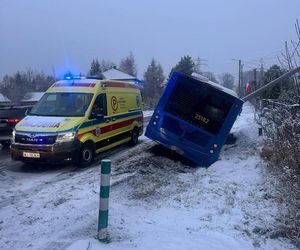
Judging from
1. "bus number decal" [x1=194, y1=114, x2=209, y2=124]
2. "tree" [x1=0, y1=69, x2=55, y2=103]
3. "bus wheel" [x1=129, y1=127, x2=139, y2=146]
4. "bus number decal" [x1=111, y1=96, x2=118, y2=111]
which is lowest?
"tree" [x1=0, y1=69, x2=55, y2=103]

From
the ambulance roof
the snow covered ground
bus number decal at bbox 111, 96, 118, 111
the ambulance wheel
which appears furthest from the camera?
bus number decal at bbox 111, 96, 118, 111

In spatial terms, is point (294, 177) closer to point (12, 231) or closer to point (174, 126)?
point (12, 231)

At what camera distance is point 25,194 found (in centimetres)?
863

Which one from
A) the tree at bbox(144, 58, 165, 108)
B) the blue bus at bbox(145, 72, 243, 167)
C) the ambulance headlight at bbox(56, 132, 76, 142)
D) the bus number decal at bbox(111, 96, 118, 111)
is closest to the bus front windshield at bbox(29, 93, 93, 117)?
the ambulance headlight at bbox(56, 132, 76, 142)

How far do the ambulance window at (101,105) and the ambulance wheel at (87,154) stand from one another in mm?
1048

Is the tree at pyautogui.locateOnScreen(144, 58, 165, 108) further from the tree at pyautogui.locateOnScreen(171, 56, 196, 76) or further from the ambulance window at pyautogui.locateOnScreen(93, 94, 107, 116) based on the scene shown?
the ambulance window at pyautogui.locateOnScreen(93, 94, 107, 116)

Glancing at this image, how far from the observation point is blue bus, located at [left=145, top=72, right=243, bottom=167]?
39.0 ft

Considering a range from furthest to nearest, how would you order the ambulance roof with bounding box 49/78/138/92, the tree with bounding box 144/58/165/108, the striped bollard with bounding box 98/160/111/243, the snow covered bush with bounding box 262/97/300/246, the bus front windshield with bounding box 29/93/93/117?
the tree with bounding box 144/58/165/108 < the ambulance roof with bounding box 49/78/138/92 < the bus front windshield with bounding box 29/93/93/117 < the snow covered bush with bounding box 262/97/300/246 < the striped bollard with bounding box 98/160/111/243

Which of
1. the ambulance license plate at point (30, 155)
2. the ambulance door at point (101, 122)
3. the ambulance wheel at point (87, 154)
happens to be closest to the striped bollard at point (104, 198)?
the ambulance license plate at point (30, 155)

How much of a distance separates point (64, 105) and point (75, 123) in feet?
3.94

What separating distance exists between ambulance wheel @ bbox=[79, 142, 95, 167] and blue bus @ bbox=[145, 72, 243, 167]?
180 centimetres

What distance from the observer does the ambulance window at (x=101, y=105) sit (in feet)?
40.6

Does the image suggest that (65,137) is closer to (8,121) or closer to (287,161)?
(8,121)

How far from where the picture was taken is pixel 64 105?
12.3 m
